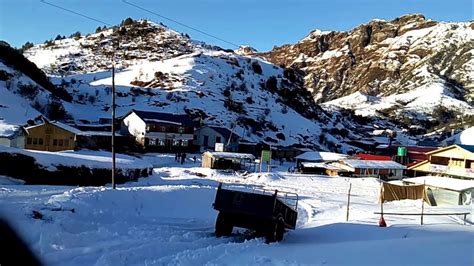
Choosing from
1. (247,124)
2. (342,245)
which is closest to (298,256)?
(342,245)

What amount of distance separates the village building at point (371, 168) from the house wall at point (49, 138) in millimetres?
38988

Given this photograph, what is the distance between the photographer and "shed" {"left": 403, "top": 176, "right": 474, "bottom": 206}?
36.2 m

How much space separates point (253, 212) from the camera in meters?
14.5

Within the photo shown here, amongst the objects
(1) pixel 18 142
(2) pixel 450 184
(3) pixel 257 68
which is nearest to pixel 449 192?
(2) pixel 450 184

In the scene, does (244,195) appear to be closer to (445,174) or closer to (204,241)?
(204,241)

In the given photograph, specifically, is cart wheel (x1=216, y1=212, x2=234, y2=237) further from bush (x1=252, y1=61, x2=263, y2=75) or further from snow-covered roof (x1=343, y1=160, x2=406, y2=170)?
bush (x1=252, y1=61, x2=263, y2=75)

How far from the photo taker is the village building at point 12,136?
44.2 m

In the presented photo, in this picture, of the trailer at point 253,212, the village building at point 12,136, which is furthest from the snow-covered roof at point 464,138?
the trailer at point 253,212

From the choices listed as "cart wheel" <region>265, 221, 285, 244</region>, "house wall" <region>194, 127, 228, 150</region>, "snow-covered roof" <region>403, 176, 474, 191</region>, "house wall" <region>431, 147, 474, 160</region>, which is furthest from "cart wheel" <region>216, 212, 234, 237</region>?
"house wall" <region>194, 127, 228, 150</region>

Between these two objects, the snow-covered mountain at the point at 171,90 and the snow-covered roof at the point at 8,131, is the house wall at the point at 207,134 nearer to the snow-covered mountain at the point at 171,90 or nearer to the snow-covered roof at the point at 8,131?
the snow-covered mountain at the point at 171,90

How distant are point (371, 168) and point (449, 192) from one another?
100.0 ft

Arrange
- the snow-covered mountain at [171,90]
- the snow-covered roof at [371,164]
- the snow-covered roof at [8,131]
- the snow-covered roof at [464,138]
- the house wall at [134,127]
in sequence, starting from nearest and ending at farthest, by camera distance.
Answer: the snow-covered roof at [8,131]
the snow-covered roof at [371,164]
the house wall at [134,127]
the snow-covered mountain at [171,90]
the snow-covered roof at [464,138]

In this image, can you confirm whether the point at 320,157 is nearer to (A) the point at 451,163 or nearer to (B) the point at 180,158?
(A) the point at 451,163

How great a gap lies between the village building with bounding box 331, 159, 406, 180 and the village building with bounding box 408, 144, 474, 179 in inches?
140
